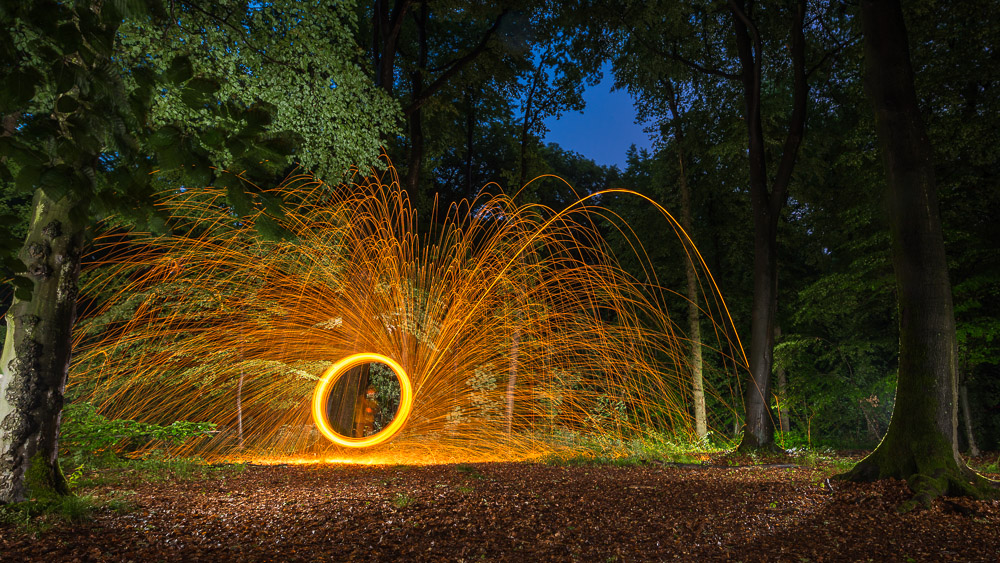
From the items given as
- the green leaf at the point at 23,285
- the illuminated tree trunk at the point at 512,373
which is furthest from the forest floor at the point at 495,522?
the illuminated tree trunk at the point at 512,373

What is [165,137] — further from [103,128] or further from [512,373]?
[512,373]

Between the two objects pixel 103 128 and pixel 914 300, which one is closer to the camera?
pixel 103 128

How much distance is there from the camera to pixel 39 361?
4.33m

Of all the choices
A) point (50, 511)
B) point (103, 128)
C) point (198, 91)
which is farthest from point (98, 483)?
point (198, 91)

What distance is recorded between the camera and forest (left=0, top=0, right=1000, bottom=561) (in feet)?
10.9

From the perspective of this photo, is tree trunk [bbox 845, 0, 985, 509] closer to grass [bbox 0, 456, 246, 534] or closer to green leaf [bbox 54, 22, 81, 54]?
green leaf [bbox 54, 22, 81, 54]

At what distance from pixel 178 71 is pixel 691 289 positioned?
595 inches

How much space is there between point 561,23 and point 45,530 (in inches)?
509

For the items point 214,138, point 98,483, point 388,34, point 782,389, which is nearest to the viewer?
point 214,138

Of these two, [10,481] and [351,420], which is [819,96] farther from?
[10,481]

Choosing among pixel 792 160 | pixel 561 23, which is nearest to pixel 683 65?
pixel 561 23

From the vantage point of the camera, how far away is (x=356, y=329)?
1003cm

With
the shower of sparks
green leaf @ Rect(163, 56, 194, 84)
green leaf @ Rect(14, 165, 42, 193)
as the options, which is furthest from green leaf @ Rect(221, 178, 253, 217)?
the shower of sparks

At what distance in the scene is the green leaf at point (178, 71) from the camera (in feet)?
6.41
